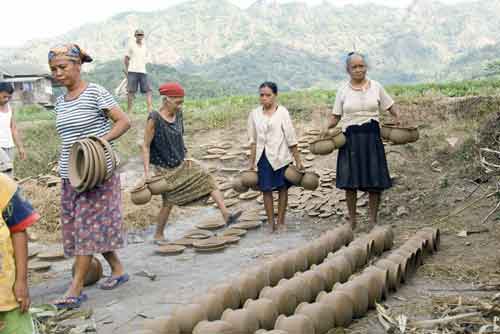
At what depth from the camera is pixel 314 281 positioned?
3686 mm

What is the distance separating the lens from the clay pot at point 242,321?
3010mm

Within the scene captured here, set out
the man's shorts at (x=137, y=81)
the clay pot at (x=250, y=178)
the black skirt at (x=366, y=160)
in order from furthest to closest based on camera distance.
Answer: the man's shorts at (x=137, y=81), the clay pot at (x=250, y=178), the black skirt at (x=366, y=160)

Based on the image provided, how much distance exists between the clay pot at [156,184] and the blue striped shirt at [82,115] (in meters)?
1.60

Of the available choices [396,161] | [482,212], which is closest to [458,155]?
[396,161]

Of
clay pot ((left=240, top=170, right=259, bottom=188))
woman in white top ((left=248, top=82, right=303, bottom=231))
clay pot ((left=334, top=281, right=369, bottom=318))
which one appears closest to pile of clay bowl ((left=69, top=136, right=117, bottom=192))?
clay pot ((left=334, top=281, right=369, bottom=318))

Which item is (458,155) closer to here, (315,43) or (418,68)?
(418,68)

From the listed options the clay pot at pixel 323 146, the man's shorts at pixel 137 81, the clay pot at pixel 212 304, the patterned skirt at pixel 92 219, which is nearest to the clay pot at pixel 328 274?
the clay pot at pixel 212 304

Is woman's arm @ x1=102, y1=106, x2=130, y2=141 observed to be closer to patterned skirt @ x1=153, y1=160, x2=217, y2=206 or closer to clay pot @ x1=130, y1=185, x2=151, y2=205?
clay pot @ x1=130, y1=185, x2=151, y2=205

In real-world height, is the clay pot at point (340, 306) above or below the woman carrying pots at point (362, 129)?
below

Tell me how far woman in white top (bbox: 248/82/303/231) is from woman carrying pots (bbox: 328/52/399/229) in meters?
0.50

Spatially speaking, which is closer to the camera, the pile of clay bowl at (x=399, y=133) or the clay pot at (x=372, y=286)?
the clay pot at (x=372, y=286)

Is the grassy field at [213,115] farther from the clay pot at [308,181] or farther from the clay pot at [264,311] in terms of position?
the clay pot at [264,311]

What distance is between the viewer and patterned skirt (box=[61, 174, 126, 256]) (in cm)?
412

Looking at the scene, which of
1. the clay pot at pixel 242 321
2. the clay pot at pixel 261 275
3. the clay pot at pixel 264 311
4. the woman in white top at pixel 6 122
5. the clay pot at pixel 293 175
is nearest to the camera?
the clay pot at pixel 242 321
